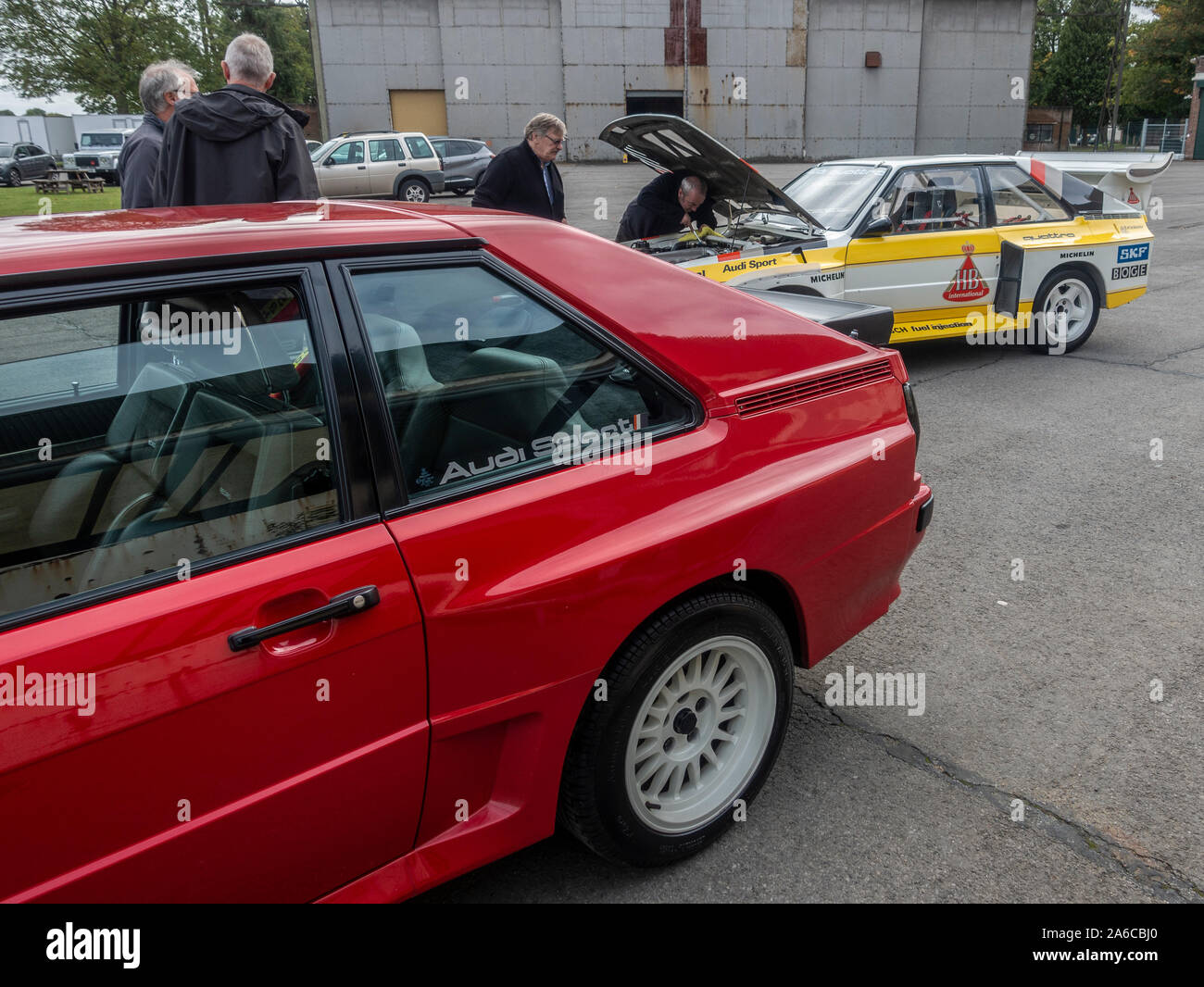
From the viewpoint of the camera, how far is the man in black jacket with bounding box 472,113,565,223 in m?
6.27

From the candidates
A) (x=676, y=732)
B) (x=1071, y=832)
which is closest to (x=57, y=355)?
(x=676, y=732)

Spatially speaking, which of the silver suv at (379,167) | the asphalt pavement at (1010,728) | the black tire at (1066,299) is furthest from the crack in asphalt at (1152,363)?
the silver suv at (379,167)

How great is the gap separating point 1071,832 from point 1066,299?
6.65 m

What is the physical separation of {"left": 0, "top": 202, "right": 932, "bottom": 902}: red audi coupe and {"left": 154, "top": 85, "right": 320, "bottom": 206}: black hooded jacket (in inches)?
83.3

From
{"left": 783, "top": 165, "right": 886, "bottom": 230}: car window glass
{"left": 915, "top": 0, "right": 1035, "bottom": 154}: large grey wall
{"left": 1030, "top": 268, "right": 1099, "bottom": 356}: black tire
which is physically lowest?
{"left": 1030, "top": 268, "right": 1099, "bottom": 356}: black tire

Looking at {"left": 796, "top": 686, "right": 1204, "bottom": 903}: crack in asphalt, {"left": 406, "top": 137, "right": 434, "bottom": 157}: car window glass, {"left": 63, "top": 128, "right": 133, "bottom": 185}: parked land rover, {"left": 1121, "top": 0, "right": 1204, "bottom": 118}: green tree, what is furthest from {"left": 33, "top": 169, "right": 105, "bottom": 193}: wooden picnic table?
{"left": 1121, "top": 0, "right": 1204, "bottom": 118}: green tree

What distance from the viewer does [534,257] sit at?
2129 mm

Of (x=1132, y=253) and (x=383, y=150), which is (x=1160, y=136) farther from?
(x=1132, y=253)

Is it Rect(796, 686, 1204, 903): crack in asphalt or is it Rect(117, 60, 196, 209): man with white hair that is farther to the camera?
Rect(117, 60, 196, 209): man with white hair

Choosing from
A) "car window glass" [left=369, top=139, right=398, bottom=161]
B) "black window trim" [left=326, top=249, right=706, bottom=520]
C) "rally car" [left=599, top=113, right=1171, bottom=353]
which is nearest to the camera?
"black window trim" [left=326, top=249, right=706, bottom=520]

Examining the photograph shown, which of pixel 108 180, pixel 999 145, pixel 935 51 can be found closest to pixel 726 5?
pixel 935 51

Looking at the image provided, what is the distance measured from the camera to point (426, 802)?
1.89 m

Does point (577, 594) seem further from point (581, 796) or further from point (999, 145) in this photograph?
point (999, 145)

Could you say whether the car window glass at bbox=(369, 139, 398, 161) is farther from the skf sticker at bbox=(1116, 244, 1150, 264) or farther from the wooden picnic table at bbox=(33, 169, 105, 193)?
the skf sticker at bbox=(1116, 244, 1150, 264)
